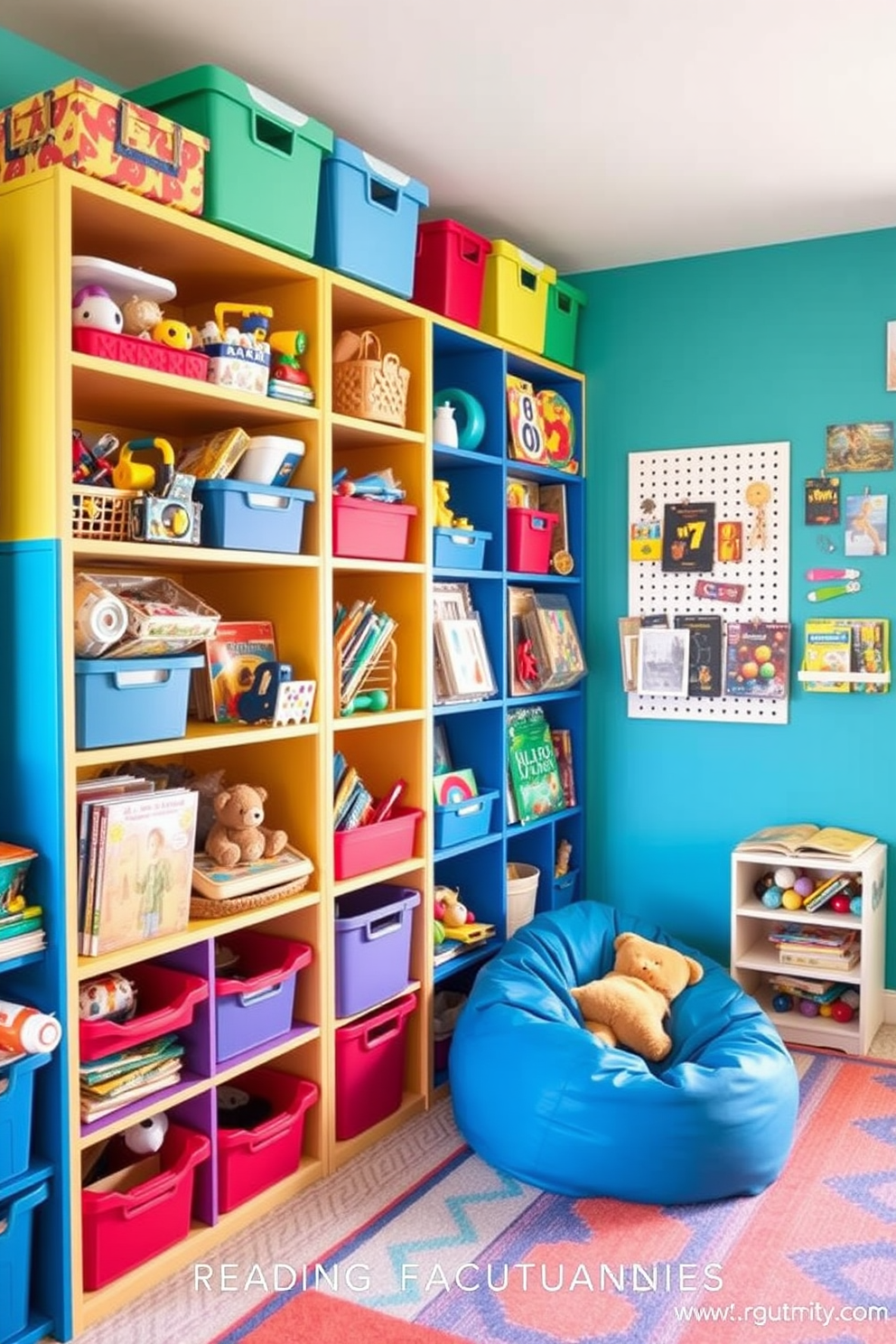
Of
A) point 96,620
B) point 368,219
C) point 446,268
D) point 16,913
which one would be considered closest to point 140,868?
point 16,913

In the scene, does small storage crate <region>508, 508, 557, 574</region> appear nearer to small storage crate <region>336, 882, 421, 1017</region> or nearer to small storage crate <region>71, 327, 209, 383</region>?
small storage crate <region>336, 882, 421, 1017</region>

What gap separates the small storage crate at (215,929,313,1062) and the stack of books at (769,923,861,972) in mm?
1455

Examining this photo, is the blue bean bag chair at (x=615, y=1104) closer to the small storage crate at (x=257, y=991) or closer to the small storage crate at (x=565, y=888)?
the small storage crate at (x=257, y=991)

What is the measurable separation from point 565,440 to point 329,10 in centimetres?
175

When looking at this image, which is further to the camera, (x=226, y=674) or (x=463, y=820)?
(x=463, y=820)

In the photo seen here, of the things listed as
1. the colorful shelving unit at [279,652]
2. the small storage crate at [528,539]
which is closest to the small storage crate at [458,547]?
the colorful shelving unit at [279,652]

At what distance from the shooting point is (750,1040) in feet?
8.90

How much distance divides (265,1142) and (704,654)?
1.99 meters

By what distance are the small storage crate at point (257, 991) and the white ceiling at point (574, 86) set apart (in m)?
1.85

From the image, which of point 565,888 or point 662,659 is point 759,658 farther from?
point 565,888

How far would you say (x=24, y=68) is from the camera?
7.68ft

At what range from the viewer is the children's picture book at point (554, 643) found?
3.57 metres

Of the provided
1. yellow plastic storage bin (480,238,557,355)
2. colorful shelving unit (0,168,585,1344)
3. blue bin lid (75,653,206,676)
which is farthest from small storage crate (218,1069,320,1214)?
yellow plastic storage bin (480,238,557,355)

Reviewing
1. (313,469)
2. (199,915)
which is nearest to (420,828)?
(199,915)
